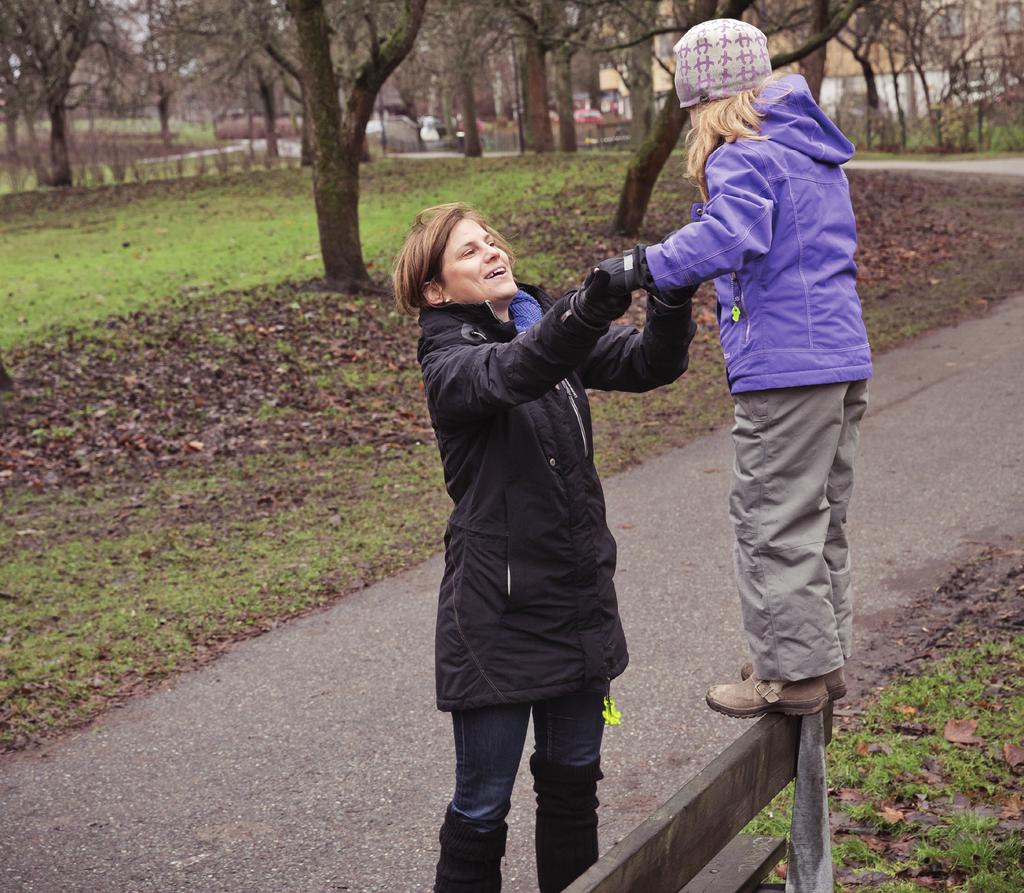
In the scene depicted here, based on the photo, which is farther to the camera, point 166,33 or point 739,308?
point 166,33

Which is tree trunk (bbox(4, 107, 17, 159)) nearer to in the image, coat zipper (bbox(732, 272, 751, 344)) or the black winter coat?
the black winter coat

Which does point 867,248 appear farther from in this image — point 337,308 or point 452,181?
point 452,181

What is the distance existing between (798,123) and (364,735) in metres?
3.42

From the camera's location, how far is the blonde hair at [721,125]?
2.85 m

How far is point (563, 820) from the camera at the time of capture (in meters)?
3.17

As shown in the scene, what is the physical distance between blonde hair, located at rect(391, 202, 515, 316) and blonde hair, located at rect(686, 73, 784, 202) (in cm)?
49

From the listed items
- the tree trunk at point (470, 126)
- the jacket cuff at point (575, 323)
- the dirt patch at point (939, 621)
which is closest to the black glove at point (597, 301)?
the jacket cuff at point (575, 323)

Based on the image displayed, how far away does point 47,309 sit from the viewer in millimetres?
16734

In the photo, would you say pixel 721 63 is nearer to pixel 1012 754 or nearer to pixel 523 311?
pixel 523 311

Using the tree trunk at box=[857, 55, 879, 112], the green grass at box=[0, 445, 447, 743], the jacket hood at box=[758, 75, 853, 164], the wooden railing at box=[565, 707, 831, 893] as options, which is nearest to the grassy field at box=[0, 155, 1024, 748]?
the green grass at box=[0, 445, 447, 743]

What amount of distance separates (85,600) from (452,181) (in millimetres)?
20739

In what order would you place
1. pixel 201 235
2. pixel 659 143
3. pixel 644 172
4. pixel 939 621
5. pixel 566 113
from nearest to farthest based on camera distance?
pixel 939 621, pixel 659 143, pixel 644 172, pixel 201 235, pixel 566 113

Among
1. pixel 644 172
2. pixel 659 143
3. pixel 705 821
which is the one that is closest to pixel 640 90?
pixel 644 172

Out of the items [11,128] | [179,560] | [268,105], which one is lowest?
[179,560]
